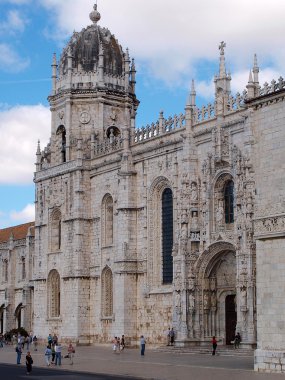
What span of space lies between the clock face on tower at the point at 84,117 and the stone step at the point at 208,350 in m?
17.3

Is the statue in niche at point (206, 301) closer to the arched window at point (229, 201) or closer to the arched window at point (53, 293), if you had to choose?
the arched window at point (229, 201)

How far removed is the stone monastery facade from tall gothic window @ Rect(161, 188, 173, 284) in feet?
0.21

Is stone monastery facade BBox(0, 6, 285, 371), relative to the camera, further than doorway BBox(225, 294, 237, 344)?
No

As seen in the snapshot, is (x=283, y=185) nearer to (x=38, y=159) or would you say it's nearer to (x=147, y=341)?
(x=147, y=341)

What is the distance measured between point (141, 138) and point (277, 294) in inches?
888

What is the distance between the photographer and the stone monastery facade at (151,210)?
30.4 m

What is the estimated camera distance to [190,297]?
141ft

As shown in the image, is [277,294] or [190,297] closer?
[277,294]

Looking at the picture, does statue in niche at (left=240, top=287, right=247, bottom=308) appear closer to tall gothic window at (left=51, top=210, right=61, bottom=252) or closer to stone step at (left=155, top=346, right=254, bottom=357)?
stone step at (left=155, top=346, right=254, bottom=357)

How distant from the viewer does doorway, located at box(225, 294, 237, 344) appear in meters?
42.9

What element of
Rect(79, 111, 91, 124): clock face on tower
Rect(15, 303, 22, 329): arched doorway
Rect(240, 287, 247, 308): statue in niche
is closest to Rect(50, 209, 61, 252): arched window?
Rect(79, 111, 91, 124): clock face on tower

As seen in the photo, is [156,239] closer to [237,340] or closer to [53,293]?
[237,340]

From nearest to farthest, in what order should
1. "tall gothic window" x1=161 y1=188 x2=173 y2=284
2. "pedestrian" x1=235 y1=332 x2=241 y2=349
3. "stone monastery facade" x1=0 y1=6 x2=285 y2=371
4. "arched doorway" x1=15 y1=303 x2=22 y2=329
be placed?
"stone monastery facade" x1=0 y1=6 x2=285 y2=371
"pedestrian" x1=235 y1=332 x2=241 y2=349
"tall gothic window" x1=161 y1=188 x2=173 y2=284
"arched doorway" x1=15 y1=303 x2=22 y2=329

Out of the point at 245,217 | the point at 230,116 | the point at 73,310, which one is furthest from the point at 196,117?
the point at 73,310
